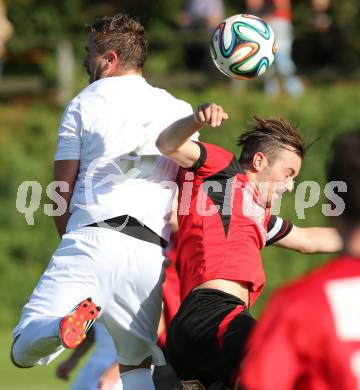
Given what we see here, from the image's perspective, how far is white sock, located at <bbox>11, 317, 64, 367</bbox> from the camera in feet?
15.9

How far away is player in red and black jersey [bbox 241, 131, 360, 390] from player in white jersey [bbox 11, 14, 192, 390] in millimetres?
2294

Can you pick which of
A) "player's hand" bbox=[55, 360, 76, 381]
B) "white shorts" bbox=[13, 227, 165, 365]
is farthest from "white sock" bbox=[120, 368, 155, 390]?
"player's hand" bbox=[55, 360, 76, 381]

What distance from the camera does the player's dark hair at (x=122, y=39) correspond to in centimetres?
531

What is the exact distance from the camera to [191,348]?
15.0ft

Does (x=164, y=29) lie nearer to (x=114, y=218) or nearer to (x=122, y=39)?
(x=122, y=39)

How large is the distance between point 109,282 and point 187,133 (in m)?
0.96

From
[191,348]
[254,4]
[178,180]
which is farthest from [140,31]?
[254,4]

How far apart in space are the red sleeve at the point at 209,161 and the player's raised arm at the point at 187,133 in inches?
1.6

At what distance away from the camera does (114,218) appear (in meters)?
5.12

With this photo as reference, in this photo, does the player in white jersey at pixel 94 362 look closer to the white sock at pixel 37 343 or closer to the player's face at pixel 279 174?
the white sock at pixel 37 343

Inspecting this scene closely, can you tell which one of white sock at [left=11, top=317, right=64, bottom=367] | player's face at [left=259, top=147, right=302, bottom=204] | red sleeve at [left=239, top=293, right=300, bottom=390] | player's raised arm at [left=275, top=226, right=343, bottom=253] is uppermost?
player's face at [left=259, top=147, right=302, bottom=204]

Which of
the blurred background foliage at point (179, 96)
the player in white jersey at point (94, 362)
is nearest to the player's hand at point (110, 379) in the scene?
the player in white jersey at point (94, 362)

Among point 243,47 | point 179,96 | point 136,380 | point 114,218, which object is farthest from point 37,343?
point 179,96

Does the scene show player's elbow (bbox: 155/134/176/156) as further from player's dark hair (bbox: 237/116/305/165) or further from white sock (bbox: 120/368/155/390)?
white sock (bbox: 120/368/155/390)
